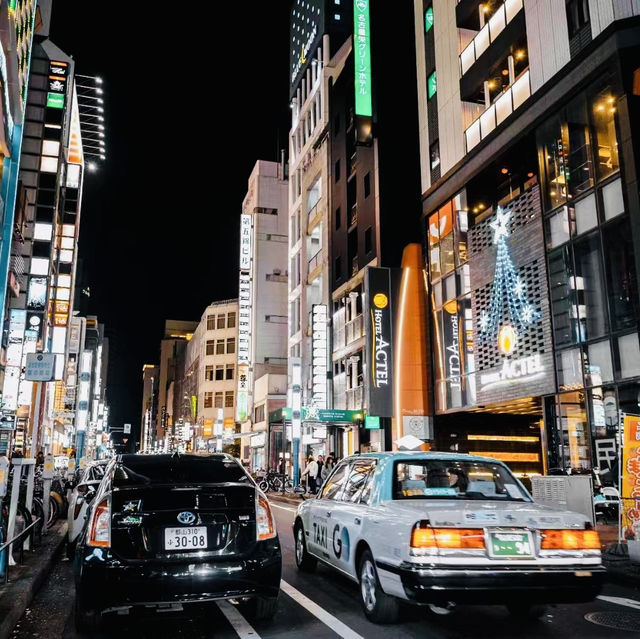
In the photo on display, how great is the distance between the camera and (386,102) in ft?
107

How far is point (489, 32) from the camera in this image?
76.0 feet

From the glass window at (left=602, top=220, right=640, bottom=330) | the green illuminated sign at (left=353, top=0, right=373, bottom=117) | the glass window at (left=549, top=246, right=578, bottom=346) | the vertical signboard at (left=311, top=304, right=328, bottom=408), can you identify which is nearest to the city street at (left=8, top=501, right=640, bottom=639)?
the glass window at (left=602, top=220, right=640, bottom=330)

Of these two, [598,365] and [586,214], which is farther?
[586,214]

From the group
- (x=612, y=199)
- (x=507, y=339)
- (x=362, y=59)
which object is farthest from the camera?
(x=362, y=59)

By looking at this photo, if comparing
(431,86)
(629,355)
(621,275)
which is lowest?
(629,355)

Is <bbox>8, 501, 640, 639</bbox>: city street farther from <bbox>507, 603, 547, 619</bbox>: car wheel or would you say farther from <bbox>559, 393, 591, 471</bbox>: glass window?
<bbox>559, 393, 591, 471</bbox>: glass window

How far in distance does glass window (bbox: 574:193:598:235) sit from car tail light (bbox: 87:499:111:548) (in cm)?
1557

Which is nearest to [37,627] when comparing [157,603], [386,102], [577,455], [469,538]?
[157,603]

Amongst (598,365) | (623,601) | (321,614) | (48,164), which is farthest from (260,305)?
(321,614)

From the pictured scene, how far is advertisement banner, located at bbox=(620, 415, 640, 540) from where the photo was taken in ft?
30.2

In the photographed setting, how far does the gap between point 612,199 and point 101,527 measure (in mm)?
15638

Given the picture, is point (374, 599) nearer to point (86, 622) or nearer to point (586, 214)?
point (86, 622)

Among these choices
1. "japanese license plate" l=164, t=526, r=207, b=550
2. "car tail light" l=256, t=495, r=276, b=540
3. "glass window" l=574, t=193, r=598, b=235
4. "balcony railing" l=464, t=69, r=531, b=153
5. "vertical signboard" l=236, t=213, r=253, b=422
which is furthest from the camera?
"vertical signboard" l=236, t=213, r=253, b=422

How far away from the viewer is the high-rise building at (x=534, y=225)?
1636 cm
